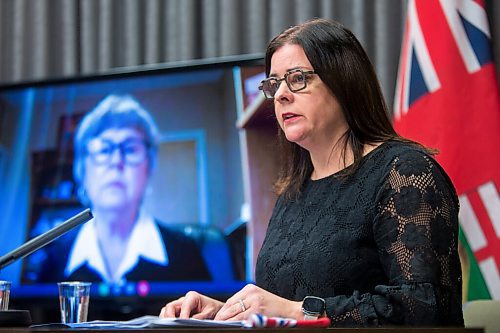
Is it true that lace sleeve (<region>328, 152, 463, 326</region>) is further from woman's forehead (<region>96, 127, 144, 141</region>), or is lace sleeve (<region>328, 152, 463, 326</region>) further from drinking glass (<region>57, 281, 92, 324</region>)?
woman's forehead (<region>96, 127, 144, 141</region>)

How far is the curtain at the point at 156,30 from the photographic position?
3146 mm

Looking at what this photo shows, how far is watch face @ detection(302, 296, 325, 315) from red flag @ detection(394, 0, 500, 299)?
1198mm

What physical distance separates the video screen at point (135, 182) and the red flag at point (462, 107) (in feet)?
1.90

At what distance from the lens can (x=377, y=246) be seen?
159 cm

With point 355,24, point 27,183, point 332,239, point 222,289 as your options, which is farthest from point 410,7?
point 27,183

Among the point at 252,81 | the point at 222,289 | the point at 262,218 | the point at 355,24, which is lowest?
the point at 222,289

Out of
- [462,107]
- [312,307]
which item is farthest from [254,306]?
[462,107]

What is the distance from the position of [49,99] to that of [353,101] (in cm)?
178

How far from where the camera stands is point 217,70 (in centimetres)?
300

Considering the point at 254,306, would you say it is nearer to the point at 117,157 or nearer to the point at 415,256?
the point at 415,256

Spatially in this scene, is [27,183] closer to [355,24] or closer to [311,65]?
[355,24]

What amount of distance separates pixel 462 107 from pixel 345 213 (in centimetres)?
106

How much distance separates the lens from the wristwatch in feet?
4.64

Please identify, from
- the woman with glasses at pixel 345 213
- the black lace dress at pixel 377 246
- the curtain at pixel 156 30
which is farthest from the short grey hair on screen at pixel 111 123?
the black lace dress at pixel 377 246
